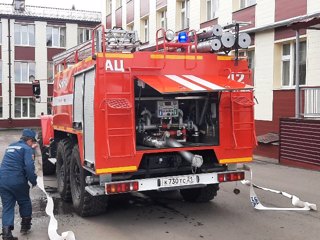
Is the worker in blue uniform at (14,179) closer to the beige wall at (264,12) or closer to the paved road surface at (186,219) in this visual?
the paved road surface at (186,219)

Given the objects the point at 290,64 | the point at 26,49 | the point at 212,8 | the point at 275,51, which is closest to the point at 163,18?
the point at 212,8

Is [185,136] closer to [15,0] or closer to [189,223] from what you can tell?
[189,223]

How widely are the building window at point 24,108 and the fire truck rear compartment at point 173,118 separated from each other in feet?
111

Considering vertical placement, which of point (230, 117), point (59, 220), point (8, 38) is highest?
point (8, 38)

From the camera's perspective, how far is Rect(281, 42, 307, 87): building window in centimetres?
1520

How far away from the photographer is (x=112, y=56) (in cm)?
659

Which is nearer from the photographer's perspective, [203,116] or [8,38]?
[203,116]

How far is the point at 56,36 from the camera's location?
4066 centimetres

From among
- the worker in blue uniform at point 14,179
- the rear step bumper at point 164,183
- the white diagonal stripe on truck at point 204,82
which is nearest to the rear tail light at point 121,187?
the rear step bumper at point 164,183

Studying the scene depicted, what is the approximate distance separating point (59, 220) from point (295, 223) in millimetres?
3661

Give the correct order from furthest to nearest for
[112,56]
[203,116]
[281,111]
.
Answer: [281,111], [203,116], [112,56]

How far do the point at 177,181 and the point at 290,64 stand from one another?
33.7 feet

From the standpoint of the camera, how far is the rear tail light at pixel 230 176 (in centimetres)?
725

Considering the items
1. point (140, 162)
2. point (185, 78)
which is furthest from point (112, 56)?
point (140, 162)
